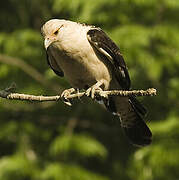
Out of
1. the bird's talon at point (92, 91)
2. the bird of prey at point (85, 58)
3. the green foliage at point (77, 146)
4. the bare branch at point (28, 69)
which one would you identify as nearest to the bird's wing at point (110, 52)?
the bird of prey at point (85, 58)

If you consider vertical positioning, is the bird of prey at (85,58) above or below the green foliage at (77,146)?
above

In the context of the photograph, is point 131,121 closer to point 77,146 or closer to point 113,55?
point 113,55

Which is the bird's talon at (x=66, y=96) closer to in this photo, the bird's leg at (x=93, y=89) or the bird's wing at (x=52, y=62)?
the bird's leg at (x=93, y=89)

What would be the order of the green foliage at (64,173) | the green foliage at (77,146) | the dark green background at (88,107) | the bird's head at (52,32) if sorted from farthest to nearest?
the green foliage at (77,146), the green foliage at (64,173), the dark green background at (88,107), the bird's head at (52,32)

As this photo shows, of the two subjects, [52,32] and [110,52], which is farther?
[110,52]

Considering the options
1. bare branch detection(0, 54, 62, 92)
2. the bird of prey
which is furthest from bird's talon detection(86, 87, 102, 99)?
bare branch detection(0, 54, 62, 92)

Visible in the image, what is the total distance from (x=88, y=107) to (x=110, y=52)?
4.33 metres

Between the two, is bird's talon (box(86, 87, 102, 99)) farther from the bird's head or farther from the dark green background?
the dark green background

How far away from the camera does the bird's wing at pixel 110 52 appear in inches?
237

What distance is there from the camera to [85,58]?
5879 mm

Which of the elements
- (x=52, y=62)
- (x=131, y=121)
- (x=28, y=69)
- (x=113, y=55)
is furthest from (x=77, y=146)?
(x=113, y=55)

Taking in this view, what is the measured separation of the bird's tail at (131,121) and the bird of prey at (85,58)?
60mm

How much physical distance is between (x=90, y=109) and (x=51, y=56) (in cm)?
437

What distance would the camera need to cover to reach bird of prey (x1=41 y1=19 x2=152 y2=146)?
5.84 meters
